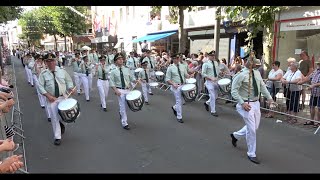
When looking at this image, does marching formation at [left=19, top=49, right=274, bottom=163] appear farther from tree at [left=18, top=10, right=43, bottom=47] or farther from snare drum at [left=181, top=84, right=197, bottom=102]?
tree at [left=18, top=10, right=43, bottom=47]

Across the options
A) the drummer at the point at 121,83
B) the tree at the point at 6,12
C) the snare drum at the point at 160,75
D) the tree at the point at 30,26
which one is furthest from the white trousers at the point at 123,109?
the tree at the point at 30,26

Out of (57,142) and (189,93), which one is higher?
(189,93)

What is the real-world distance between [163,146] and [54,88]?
8.40 ft

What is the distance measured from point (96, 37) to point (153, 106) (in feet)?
130

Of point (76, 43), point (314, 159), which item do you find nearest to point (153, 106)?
point (314, 159)

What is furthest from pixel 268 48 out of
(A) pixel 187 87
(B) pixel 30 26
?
(B) pixel 30 26

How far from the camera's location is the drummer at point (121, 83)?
8.91 metres

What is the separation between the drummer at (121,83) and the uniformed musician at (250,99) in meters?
3.22

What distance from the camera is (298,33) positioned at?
1566 centimetres

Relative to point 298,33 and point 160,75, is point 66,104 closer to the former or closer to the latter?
point 160,75

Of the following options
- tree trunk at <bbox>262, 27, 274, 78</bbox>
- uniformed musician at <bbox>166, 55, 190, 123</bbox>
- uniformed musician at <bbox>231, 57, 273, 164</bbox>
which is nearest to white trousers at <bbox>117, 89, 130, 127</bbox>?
uniformed musician at <bbox>166, 55, 190, 123</bbox>

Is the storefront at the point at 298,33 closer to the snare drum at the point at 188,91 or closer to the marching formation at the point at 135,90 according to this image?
the marching formation at the point at 135,90

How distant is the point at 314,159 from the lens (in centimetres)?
656

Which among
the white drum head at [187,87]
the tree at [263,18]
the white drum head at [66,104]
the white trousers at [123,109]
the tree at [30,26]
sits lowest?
the white trousers at [123,109]
